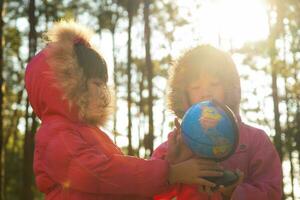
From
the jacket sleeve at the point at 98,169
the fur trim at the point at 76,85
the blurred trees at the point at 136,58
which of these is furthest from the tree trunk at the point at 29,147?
the jacket sleeve at the point at 98,169

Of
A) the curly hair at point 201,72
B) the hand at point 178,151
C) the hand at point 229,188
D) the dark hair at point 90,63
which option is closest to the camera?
the hand at point 229,188

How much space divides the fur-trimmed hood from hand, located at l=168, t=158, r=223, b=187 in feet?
2.69

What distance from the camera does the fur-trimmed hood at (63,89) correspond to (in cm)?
440

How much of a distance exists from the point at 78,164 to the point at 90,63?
0.92 m

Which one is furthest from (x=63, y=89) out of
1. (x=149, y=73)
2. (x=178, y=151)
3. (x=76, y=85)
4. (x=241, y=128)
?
(x=149, y=73)

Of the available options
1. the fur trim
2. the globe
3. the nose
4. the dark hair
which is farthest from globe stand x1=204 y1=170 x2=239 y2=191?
the dark hair

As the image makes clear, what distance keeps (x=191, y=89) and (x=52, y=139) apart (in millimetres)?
1353

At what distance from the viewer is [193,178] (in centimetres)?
408

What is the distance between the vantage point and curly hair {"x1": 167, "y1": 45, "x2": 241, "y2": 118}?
16.1ft

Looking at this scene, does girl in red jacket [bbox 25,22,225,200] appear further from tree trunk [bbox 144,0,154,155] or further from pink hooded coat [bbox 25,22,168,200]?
tree trunk [bbox 144,0,154,155]

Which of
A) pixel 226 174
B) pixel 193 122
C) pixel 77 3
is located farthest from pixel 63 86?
pixel 77 3

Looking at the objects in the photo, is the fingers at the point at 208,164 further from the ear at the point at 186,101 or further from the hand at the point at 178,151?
the ear at the point at 186,101

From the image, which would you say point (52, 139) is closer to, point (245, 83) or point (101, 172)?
point (101, 172)

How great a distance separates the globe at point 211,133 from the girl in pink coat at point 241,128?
51 cm
